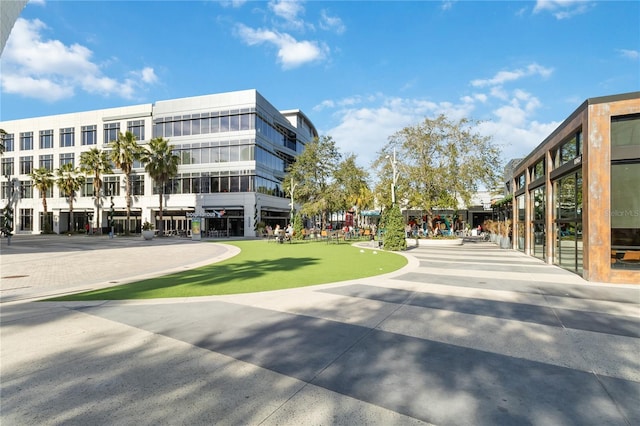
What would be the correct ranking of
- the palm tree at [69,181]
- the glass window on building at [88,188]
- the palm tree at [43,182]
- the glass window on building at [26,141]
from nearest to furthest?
the palm tree at [69,181] → the palm tree at [43,182] → the glass window on building at [88,188] → the glass window on building at [26,141]

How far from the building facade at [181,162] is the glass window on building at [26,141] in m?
0.17

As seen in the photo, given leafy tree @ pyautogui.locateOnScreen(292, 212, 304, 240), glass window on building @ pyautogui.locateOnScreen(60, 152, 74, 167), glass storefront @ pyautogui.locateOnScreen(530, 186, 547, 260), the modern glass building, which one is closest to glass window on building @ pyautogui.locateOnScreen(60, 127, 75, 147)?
glass window on building @ pyautogui.locateOnScreen(60, 152, 74, 167)

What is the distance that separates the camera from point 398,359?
4.58 meters

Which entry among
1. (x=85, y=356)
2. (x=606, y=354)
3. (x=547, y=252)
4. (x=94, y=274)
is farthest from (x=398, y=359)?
(x=547, y=252)

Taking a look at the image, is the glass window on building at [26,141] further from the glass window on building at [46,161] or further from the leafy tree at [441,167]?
the leafy tree at [441,167]

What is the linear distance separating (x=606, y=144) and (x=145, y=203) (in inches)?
1958

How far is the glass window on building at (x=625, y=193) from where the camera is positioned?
10.6m

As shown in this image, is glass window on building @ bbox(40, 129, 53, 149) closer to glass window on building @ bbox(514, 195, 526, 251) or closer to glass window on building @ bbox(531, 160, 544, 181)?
glass window on building @ bbox(514, 195, 526, 251)

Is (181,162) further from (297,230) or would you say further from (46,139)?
(46,139)

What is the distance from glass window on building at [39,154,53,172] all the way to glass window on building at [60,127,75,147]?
324cm

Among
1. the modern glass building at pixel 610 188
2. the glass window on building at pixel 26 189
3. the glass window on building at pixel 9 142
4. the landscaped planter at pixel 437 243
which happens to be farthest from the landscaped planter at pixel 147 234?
the glass window on building at pixel 9 142

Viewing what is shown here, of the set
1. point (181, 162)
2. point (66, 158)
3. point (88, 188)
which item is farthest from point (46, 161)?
point (181, 162)

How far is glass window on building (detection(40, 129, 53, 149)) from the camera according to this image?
53.6 meters

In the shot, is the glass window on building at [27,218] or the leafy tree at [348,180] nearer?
the leafy tree at [348,180]
